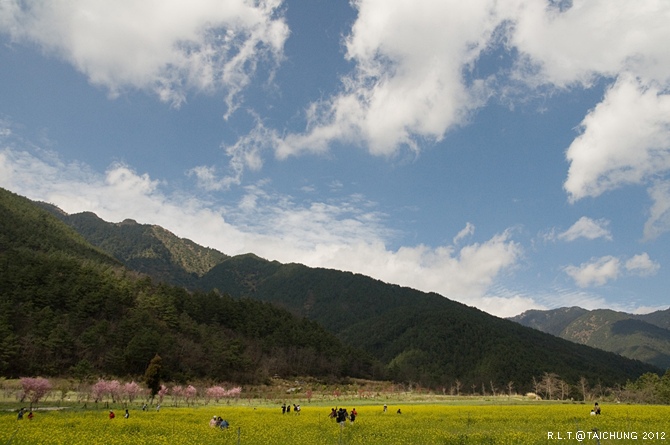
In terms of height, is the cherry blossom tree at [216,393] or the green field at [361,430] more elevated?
the green field at [361,430]

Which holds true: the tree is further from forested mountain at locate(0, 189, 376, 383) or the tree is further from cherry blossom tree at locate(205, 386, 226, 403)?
forested mountain at locate(0, 189, 376, 383)

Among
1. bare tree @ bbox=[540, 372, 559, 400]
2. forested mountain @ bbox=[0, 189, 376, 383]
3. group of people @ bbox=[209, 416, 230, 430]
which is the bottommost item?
bare tree @ bbox=[540, 372, 559, 400]

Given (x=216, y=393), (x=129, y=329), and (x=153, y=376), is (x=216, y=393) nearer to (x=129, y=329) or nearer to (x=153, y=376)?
(x=153, y=376)

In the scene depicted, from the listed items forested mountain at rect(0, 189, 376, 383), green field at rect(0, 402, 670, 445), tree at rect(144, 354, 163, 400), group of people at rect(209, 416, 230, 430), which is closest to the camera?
green field at rect(0, 402, 670, 445)

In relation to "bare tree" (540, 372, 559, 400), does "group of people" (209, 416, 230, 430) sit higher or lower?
higher

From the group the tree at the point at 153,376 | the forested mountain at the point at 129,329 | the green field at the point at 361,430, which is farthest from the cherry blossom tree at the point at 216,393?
the green field at the point at 361,430

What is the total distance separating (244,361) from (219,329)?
77.9 ft

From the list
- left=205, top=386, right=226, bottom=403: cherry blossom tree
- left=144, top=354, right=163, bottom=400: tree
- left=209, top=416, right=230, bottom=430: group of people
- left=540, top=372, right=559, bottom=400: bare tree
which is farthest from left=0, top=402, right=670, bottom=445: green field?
left=540, top=372, right=559, bottom=400: bare tree

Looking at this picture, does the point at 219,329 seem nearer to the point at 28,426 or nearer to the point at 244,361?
the point at 244,361

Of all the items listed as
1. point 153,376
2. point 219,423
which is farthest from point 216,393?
point 219,423

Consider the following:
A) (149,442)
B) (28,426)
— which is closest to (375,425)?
(149,442)

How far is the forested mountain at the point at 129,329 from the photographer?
86.3 meters

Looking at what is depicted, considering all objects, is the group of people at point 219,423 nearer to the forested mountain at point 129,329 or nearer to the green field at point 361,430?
the green field at point 361,430

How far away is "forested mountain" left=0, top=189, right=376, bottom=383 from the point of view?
8631 centimetres
